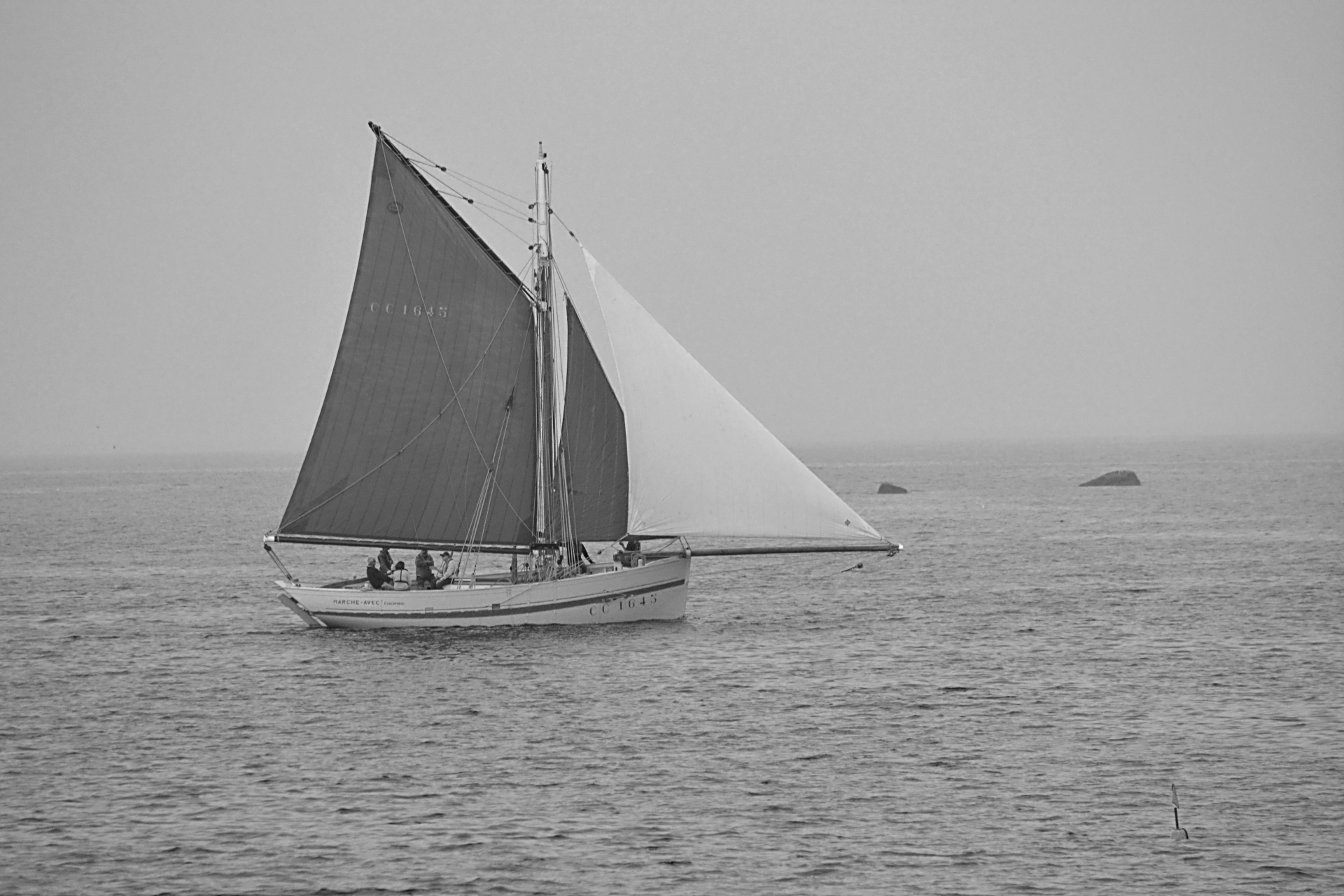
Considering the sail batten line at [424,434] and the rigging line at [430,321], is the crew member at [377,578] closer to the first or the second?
the sail batten line at [424,434]

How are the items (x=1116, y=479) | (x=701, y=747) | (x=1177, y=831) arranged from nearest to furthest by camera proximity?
(x=1177, y=831)
(x=701, y=747)
(x=1116, y=479)

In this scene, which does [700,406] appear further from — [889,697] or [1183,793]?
[1183,793]

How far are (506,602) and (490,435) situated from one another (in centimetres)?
507

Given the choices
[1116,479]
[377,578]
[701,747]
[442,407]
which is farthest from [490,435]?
[1116,479]

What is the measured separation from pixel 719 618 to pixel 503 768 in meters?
21.9

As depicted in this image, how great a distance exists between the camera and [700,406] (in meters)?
43.8

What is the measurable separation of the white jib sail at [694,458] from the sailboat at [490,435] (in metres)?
0.06

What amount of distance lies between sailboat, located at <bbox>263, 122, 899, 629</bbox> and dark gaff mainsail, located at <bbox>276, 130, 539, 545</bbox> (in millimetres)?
46

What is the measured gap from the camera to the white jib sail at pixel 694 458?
42.6 metres

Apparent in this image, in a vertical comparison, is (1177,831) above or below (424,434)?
below

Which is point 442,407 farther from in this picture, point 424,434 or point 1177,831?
point 1177,831

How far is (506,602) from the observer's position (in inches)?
1761

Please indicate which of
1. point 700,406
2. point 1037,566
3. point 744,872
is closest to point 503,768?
point 744,872

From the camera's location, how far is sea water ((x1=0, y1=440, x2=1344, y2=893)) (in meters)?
24.0
